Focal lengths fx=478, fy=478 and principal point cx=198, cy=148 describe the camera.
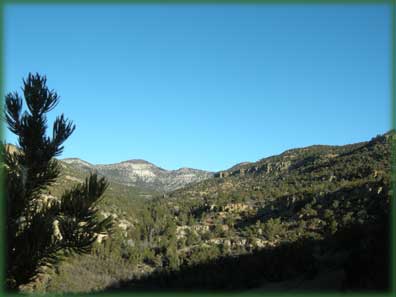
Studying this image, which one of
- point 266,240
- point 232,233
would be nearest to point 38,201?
point 266,240

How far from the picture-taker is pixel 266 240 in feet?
149

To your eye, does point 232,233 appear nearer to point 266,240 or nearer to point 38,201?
point 266,240

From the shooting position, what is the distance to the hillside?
644cm

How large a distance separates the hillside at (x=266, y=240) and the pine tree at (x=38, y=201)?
1.37 ft

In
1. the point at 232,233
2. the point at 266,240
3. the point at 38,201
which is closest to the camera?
the point at 38,201

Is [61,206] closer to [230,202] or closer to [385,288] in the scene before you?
[385,288]

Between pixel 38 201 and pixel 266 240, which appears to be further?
pixel 266 240

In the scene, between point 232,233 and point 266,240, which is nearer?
point 266,240

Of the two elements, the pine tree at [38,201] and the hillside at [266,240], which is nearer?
the pine tree at [38,201]

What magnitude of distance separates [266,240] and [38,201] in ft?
138

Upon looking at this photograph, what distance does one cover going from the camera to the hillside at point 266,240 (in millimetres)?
6440

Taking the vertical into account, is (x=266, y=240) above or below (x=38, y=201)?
below

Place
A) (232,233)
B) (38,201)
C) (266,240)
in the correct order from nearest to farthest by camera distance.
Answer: (38,201)
(266,240)
(232,233)

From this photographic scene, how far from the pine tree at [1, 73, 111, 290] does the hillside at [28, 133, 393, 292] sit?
1.37 feet
